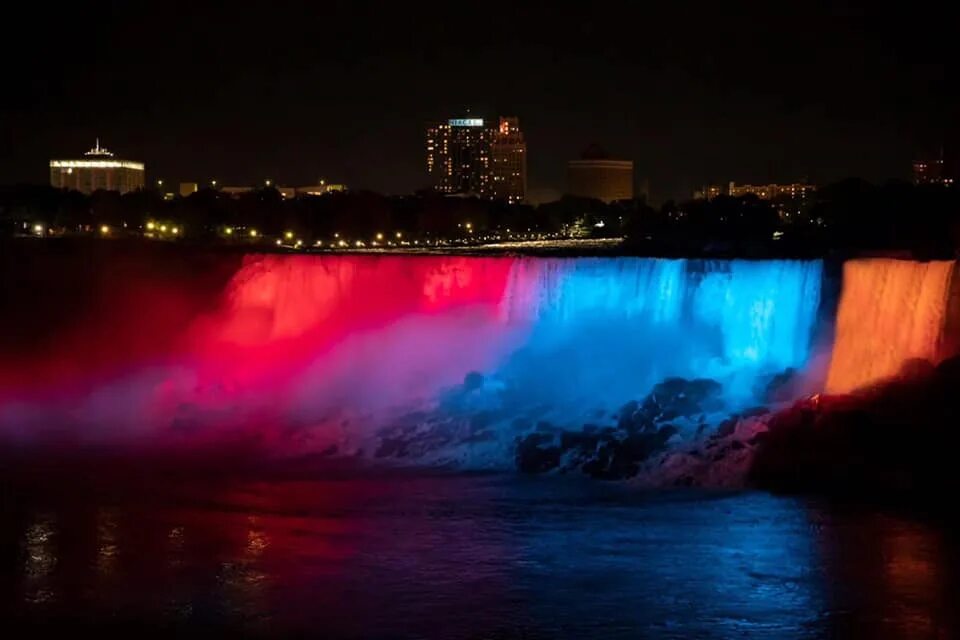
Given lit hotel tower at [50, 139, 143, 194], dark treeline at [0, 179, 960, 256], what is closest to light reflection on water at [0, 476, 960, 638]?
dark treeline at [0, 179, 960, 256]

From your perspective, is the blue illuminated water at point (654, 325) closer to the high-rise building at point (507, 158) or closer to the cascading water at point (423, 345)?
the cascading water at point (423, 345)

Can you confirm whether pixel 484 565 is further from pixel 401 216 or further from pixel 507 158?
pixel 507 158

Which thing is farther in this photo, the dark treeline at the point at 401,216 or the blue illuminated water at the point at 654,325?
the dark treeline at the point at 401,216

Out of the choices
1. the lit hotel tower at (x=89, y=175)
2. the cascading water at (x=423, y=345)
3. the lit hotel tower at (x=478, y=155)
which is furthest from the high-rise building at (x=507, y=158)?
the cascading water at (x=423, y=345)

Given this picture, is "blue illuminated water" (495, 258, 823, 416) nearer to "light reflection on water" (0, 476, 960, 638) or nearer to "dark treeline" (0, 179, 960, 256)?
"light reflection on water" (0, 476, 960, 638)

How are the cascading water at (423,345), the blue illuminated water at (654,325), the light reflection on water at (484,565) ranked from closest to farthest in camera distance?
the light reflection on water at (484,565), the blue illuminated water at (654,325), the cascading water at (423,345)

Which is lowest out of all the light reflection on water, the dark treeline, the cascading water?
the light reflection on water
